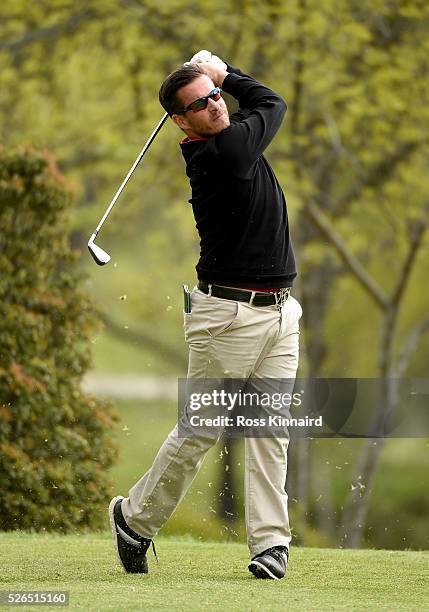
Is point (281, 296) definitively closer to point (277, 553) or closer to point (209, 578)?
point (277, 553)

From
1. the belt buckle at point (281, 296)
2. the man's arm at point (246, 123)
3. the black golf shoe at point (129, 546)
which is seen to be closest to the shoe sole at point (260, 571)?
the black golf shoe at point (129, 546)

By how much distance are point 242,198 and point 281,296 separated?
1.75 feet

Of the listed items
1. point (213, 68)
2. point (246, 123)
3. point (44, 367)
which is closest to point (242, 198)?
point (246, 123)

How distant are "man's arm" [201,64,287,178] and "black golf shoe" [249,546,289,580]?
170cm

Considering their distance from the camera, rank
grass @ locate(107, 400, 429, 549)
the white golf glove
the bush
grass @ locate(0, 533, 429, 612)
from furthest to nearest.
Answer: grass @ locate(107, 400, 429, 549) < the bush < the white golf glove < grass @ locate(0, 533, 429, 612)

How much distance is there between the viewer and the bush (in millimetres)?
7727

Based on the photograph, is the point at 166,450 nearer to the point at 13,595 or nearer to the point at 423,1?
the point at 13,595

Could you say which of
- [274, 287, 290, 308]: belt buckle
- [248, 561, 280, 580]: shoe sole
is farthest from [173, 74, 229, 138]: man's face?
[248, 561, 280, 580]: shoe sole

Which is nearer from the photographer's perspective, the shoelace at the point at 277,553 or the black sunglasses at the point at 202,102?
the black sunglasses at the point at 202,102

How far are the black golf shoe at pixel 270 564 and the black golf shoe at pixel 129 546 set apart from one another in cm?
50

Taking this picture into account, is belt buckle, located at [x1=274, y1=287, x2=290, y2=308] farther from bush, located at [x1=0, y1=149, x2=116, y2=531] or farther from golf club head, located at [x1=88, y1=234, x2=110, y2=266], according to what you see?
bush, located at [x1=0, y1=149, x2=116, y2=531]

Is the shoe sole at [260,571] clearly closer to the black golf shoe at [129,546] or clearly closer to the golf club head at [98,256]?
the black golf shoe at [129,546]

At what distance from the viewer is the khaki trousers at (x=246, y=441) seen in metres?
5.49

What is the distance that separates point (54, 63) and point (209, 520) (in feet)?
26.2
